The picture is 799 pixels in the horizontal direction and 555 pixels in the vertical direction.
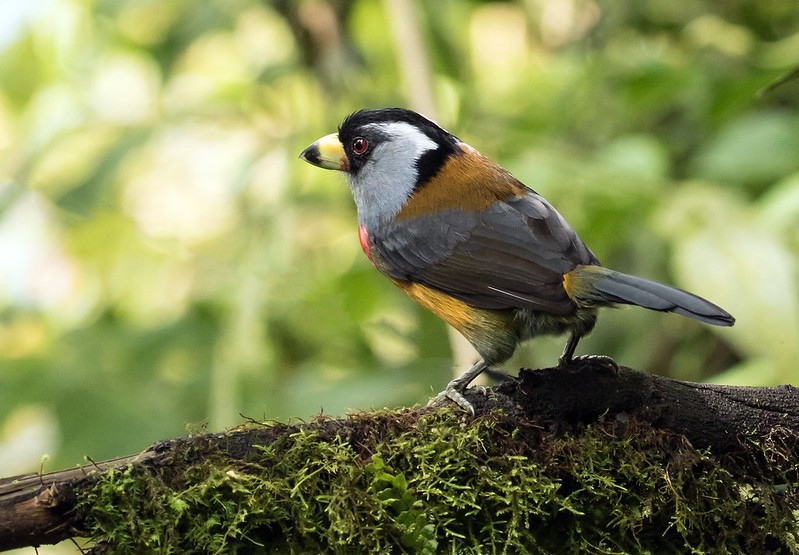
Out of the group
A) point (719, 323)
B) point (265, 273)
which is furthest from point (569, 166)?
point (719, 323)

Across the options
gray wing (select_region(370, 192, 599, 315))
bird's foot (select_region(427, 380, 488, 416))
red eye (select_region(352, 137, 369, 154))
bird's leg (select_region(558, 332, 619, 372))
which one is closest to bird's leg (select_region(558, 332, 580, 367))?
bird's leg (select_region(558, 332, 619, 372))

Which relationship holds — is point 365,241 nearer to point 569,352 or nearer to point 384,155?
point 384,155

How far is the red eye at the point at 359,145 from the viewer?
3.82 m

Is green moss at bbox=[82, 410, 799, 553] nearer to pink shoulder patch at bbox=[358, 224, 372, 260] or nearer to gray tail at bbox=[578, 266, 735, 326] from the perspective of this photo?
gray tail at bbox=[578, 266, 735, 326]

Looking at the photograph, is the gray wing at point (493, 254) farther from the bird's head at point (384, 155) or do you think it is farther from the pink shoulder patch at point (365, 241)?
the bird's head at point (384, 155)

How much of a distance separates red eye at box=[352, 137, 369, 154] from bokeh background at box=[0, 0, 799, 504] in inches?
34.3

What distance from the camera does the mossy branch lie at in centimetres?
216

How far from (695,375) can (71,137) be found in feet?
12.3

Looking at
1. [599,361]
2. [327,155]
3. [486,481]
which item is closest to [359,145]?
[327,155]

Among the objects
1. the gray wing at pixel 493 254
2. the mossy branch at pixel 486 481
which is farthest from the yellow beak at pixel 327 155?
the mossy branch at pixel 486 481

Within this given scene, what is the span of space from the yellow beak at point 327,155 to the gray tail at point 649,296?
4.32 feet

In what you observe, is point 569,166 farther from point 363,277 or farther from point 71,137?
point 71,137

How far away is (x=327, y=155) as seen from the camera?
3863 mm

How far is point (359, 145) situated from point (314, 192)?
6.31 ft
